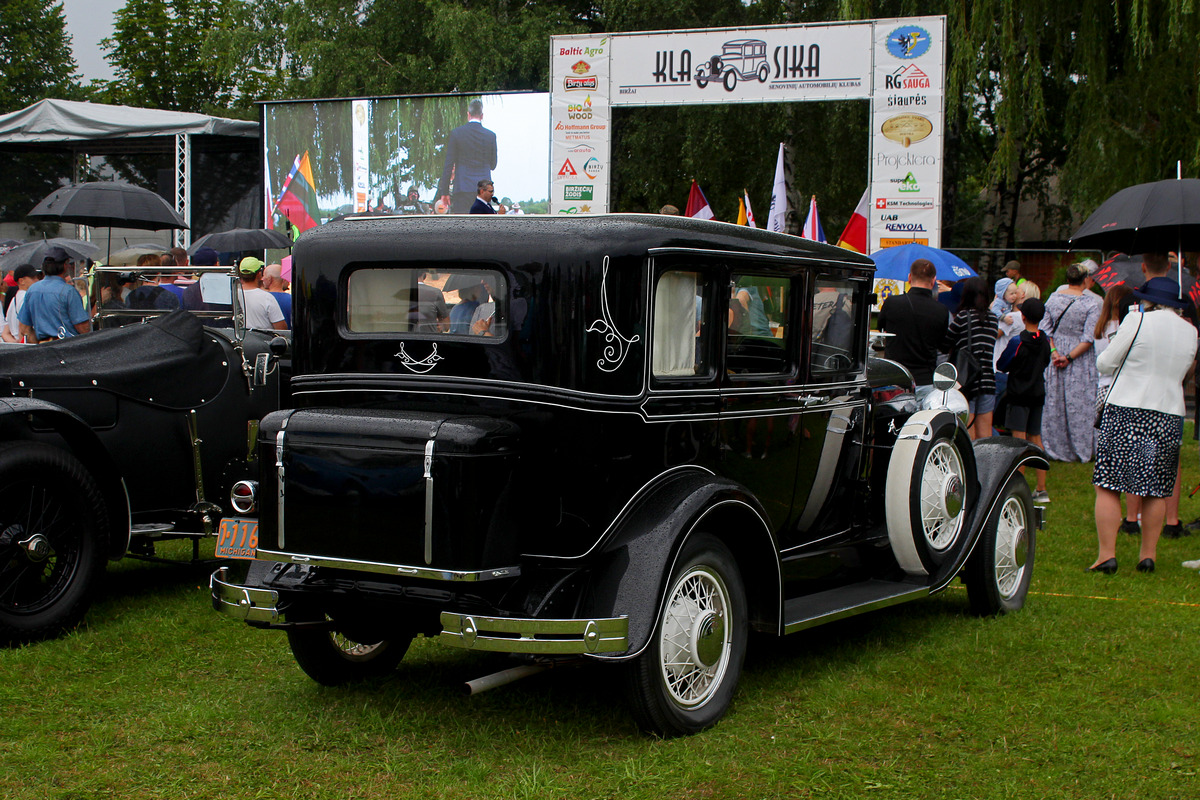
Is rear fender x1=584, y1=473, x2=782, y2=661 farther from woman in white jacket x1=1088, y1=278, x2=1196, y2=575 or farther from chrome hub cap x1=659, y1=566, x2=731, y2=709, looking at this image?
woman in white jacket x1=1088, y1=278, x2=1196, y2=575

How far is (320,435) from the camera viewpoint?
3938mm

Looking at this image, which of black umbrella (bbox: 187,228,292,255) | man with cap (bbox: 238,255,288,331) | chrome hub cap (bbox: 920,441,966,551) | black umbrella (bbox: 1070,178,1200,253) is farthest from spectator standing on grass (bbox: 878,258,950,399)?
black umbrella (bbox: 187,228,292,255)

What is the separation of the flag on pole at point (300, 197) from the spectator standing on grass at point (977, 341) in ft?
44.9

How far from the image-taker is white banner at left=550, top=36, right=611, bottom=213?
15.7m

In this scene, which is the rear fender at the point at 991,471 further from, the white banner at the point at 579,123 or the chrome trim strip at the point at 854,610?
the white banner at the point at 579,123

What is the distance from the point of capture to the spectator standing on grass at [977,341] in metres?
9.33

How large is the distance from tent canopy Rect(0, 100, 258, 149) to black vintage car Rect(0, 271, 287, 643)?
16.0m

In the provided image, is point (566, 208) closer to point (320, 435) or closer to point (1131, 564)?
point (1131, 564)

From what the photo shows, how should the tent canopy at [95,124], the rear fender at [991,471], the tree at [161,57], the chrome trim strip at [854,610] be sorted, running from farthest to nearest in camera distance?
the tree at [161,57] → the tent canopy at [95,124] → the rear fender at [991,471] → the chrome trim strip at [854,610]

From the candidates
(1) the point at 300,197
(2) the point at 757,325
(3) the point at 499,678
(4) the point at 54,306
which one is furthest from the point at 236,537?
(1) the point at 300,197

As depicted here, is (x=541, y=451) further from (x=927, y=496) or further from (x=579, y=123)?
(x=579, y=123)

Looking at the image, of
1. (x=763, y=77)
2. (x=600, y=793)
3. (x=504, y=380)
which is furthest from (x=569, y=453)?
(x=763, y=77)

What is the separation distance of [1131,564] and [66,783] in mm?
6107

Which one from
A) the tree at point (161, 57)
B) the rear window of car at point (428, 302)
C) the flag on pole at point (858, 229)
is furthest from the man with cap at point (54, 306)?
the tree at point (161, 57)
